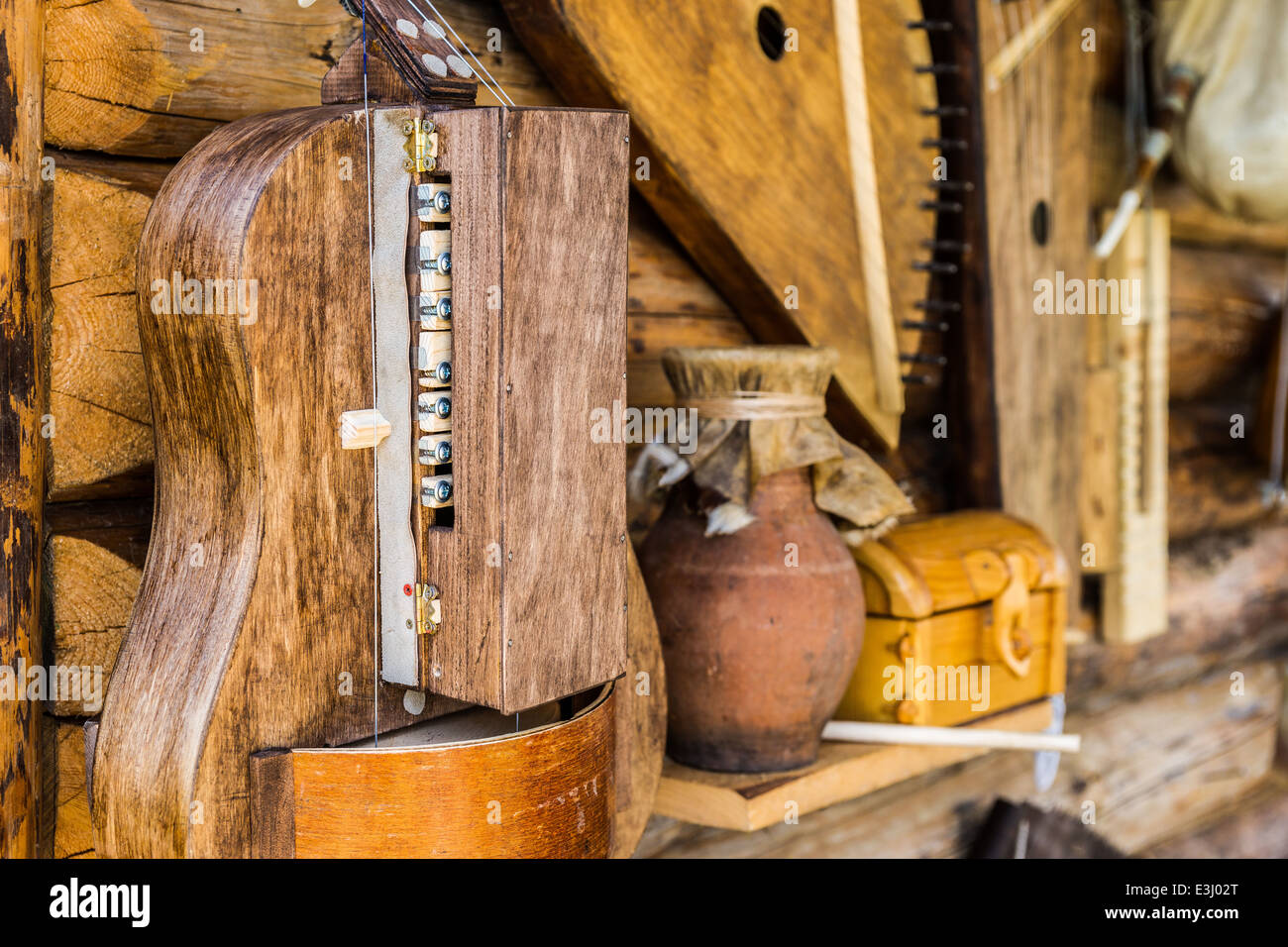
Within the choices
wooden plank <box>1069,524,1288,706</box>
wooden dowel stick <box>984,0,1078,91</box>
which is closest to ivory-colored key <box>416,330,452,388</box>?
wooden dowel stick <box>984,0,1078,91</box>

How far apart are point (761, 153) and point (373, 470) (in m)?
0.80

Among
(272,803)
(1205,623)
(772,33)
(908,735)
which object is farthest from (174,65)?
(1205,623)

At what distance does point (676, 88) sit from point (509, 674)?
81 cm

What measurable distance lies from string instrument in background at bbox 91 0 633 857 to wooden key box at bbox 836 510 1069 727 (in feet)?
2.33

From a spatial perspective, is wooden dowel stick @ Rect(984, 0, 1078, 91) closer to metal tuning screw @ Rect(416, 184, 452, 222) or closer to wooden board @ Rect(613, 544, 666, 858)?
wooden board @ Rect(613, 544, 666, 858)

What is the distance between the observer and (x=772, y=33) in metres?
1.69

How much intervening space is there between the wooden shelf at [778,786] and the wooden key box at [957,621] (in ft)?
0.24

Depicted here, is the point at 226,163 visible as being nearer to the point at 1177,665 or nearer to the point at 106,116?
the point at 106,116

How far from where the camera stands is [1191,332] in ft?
9.47

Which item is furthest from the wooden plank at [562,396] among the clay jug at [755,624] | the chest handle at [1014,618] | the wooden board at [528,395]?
the chest handle at [1014,618]

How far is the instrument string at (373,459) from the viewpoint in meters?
1.03

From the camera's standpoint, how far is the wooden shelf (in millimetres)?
1450

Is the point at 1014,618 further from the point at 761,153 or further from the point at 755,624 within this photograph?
the point at 761,153
